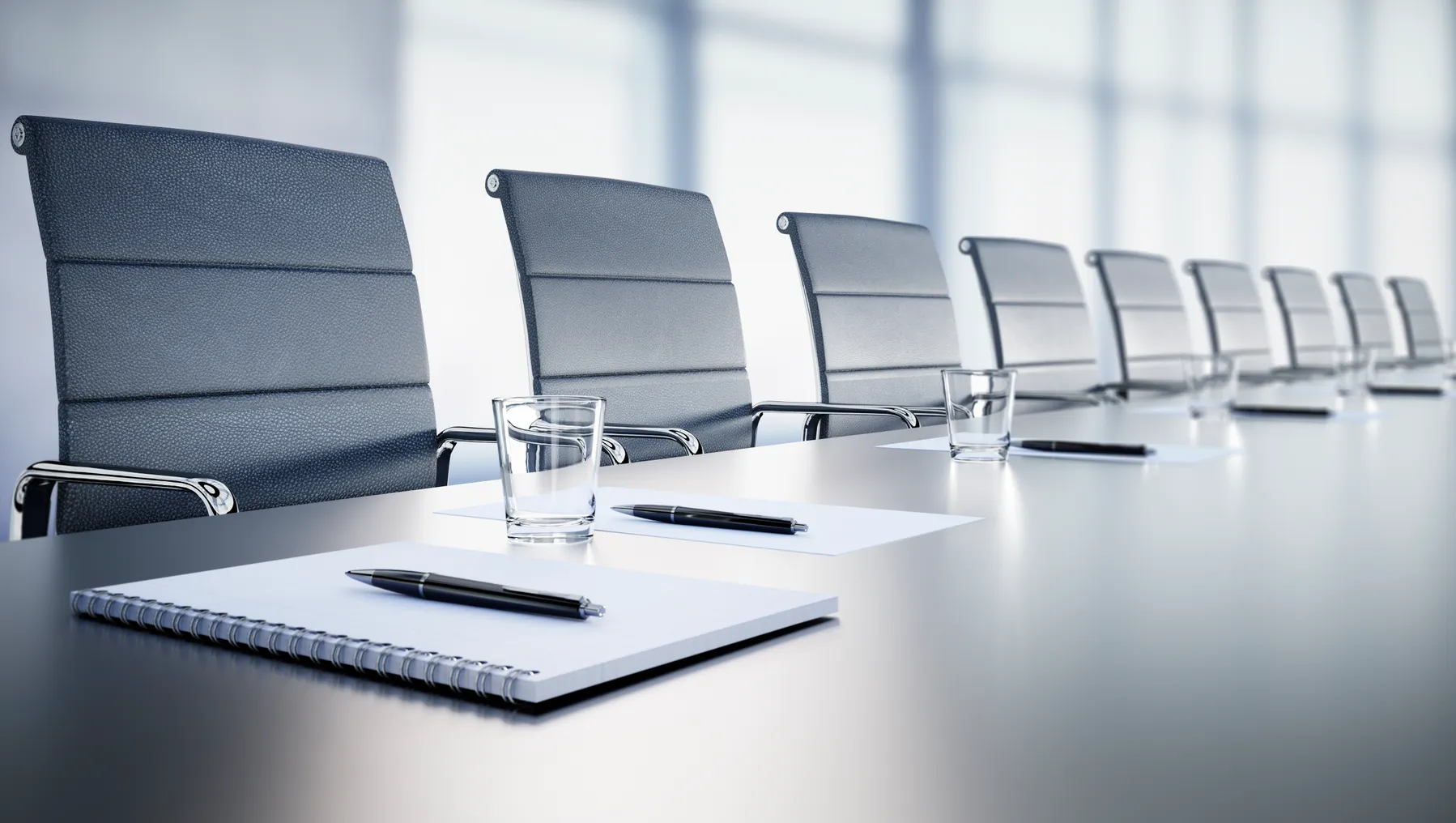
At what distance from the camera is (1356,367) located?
8.65ft

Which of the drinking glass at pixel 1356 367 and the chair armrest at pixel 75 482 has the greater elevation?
the drinking glass at pixel 1356 367

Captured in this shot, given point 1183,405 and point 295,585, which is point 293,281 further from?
point 1183,405

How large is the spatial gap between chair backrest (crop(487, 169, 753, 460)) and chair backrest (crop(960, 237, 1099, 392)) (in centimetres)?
81

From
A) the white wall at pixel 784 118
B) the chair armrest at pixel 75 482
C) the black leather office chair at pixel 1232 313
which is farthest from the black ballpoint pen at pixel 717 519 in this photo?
the black leather office chair at pixel 1232 313

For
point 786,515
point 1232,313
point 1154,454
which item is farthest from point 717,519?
point 1232,313

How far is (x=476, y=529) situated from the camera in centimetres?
84

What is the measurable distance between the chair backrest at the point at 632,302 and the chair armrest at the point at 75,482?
2.28 feet

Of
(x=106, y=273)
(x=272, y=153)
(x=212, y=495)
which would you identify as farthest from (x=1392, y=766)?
(x=272, y=153)

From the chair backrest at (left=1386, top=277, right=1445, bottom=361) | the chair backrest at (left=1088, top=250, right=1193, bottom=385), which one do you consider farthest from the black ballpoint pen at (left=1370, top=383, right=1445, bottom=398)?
the chair backrest at (left=1386, top=277, right=1445, bottom=361)

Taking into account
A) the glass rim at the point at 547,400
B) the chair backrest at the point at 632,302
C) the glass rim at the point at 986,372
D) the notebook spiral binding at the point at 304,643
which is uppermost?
the chair backrest at the point at 632,302

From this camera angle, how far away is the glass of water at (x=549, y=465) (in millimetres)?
803

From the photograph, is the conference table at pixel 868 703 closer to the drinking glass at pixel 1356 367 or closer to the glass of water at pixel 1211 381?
the glass of water at pixel 1211 381

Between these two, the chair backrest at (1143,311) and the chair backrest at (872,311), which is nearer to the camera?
the chair backrest at (872,311)

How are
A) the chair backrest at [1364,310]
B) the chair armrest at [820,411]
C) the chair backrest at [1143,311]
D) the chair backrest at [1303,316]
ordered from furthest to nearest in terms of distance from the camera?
the chair backrest at [1364,310] < the chair backrest at [1303,316] < the chair backrest at [1143,311] < the chair armrest at [820,411]
